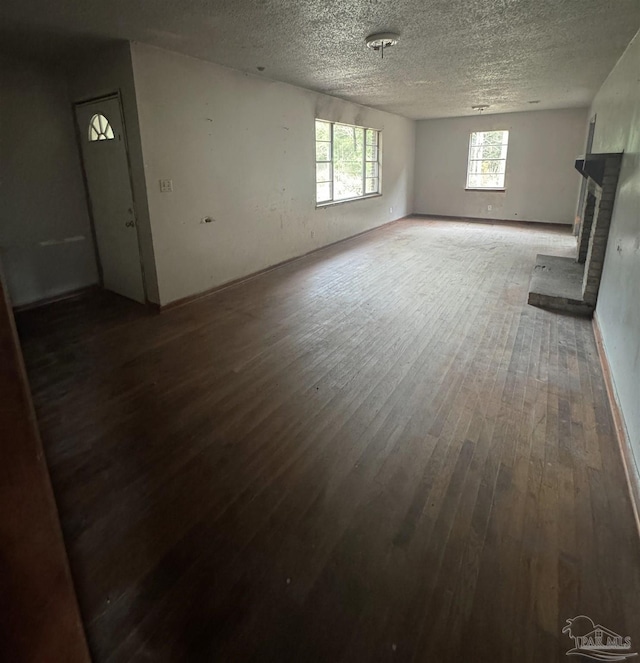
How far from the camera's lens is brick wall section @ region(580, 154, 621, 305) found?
11.7 feet

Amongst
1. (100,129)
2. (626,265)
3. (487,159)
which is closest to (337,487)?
(626,265)

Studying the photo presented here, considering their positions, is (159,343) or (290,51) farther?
(290,51)

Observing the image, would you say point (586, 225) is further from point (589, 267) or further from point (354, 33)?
point (354, 33)

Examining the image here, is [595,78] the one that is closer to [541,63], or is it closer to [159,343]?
[541,63]

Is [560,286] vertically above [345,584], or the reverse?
[560,286]

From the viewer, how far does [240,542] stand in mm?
1700

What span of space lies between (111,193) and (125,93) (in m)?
1.05

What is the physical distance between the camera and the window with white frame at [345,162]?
273 inches

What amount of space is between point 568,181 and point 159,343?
9.38 m

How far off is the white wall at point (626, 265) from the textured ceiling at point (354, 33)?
1.71 ft

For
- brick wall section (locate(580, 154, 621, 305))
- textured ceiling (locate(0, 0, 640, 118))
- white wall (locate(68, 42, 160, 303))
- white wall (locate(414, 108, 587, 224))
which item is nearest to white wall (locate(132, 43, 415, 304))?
white wall (locate(68, 42, 160, 303))

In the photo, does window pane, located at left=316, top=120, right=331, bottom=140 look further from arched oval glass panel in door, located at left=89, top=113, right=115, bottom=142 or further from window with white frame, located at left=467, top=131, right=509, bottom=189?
window with white frame, located at left=467, top=131, right=509, bottom=189

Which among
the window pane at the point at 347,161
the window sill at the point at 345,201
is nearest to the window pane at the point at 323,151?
the window pane at the point at 347,161

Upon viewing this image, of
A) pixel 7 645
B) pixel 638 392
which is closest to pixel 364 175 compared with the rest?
pixel 638 392
